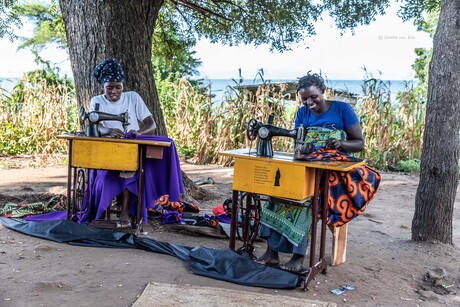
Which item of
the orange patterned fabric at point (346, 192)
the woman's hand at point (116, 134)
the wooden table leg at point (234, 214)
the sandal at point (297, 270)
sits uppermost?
the woman's hand at point (116, 134)

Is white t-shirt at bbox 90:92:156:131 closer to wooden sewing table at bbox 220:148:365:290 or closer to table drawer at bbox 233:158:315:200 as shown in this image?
wooden sewing table at bbox 220:148:365:290

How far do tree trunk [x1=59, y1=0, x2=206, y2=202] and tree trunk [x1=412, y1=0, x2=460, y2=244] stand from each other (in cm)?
296

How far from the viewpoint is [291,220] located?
13.3 ft

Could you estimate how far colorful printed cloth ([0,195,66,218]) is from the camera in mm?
5656

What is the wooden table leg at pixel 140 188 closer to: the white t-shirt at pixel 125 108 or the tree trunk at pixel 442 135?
the white t-shirt at pixel 125 108

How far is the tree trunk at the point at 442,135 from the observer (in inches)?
195

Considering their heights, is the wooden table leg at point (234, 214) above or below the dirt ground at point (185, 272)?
above

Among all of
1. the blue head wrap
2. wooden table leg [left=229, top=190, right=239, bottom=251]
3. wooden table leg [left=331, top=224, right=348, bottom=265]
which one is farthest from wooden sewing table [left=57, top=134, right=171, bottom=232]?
wooden table leg [left=331, top=224, right=348, bottom=265]

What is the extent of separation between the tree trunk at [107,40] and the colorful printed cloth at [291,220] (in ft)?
8.64

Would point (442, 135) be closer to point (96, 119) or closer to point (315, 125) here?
point (315, 125)

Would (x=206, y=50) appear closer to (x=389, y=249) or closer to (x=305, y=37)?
(x=305, y=37)

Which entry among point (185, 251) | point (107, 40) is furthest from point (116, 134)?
point (107, 40)

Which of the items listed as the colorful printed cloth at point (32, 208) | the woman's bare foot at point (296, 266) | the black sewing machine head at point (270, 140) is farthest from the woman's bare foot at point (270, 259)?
the colorful printed cloth at point (32, 208)

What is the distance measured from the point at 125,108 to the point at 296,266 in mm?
2164
